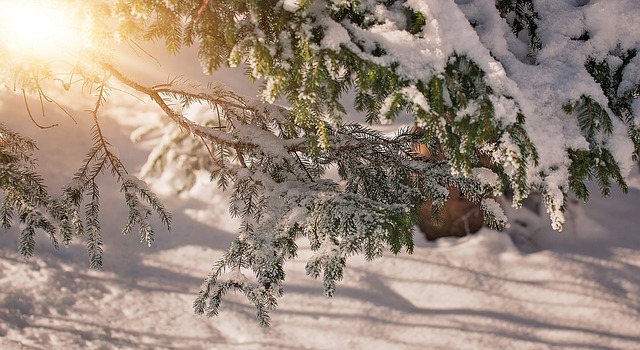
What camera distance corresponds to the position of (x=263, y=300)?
8.07 feet

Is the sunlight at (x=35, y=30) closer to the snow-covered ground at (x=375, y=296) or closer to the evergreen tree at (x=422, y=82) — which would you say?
the evergreen tree at (x=422, y=82)

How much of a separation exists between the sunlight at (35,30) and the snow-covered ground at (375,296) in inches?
121

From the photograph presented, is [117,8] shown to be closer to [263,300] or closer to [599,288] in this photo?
[263,300]

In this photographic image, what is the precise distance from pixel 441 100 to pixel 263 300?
1.34m

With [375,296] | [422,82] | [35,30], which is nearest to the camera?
[422,82]

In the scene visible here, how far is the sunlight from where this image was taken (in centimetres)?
220

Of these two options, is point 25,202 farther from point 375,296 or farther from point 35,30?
point 375,296

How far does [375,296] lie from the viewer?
512cm

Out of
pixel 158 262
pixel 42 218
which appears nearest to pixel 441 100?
pixel 42 218

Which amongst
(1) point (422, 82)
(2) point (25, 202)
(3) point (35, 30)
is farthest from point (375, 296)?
(3) point (35, 30)

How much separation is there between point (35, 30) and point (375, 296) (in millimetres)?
3931

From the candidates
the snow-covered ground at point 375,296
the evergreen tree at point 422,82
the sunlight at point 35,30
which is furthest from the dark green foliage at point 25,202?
the snow-covered ground at point 375,296

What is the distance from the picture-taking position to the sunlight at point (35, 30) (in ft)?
7.20

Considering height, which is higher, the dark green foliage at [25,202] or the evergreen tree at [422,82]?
the evergreen tree at [422,82]
